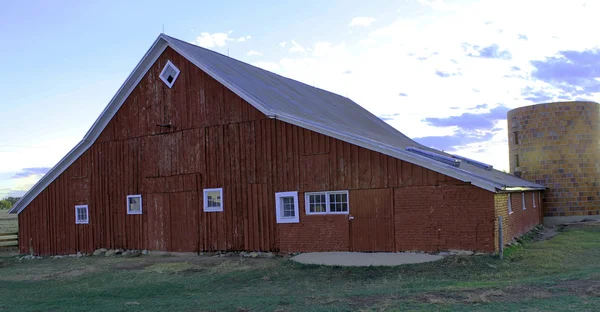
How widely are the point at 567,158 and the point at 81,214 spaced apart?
25601 mm

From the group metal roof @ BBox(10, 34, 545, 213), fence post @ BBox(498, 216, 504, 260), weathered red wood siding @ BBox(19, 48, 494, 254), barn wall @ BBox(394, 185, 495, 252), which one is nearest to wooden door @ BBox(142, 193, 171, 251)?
weathered red wood siding @ BBox(19, 48, 494, 254)

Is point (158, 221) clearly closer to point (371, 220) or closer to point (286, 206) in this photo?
point (286, 206)

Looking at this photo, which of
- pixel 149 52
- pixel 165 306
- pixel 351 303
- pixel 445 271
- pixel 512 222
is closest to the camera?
pixel 351 303

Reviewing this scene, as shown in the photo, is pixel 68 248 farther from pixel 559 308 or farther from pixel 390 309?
pixel 559 308

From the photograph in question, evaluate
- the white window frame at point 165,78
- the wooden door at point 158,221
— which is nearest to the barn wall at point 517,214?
the wooden door at point 158,221

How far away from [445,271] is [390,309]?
16.1ft

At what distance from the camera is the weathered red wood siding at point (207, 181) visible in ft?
55.2

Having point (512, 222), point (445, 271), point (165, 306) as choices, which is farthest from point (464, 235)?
point (165, 306)

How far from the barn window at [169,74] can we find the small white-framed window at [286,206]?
657cm

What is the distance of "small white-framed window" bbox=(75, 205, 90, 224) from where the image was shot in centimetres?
2380

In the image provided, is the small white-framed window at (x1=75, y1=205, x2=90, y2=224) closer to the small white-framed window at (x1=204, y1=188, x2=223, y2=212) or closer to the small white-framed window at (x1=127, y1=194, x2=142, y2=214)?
the small white-framed window at (x1=127, y1=194, x2=142, y2=214)

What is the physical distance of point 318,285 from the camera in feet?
43.1

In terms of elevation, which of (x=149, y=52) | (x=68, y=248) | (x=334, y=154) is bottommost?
(x=68, y=248)

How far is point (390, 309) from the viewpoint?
9312 millimetres
